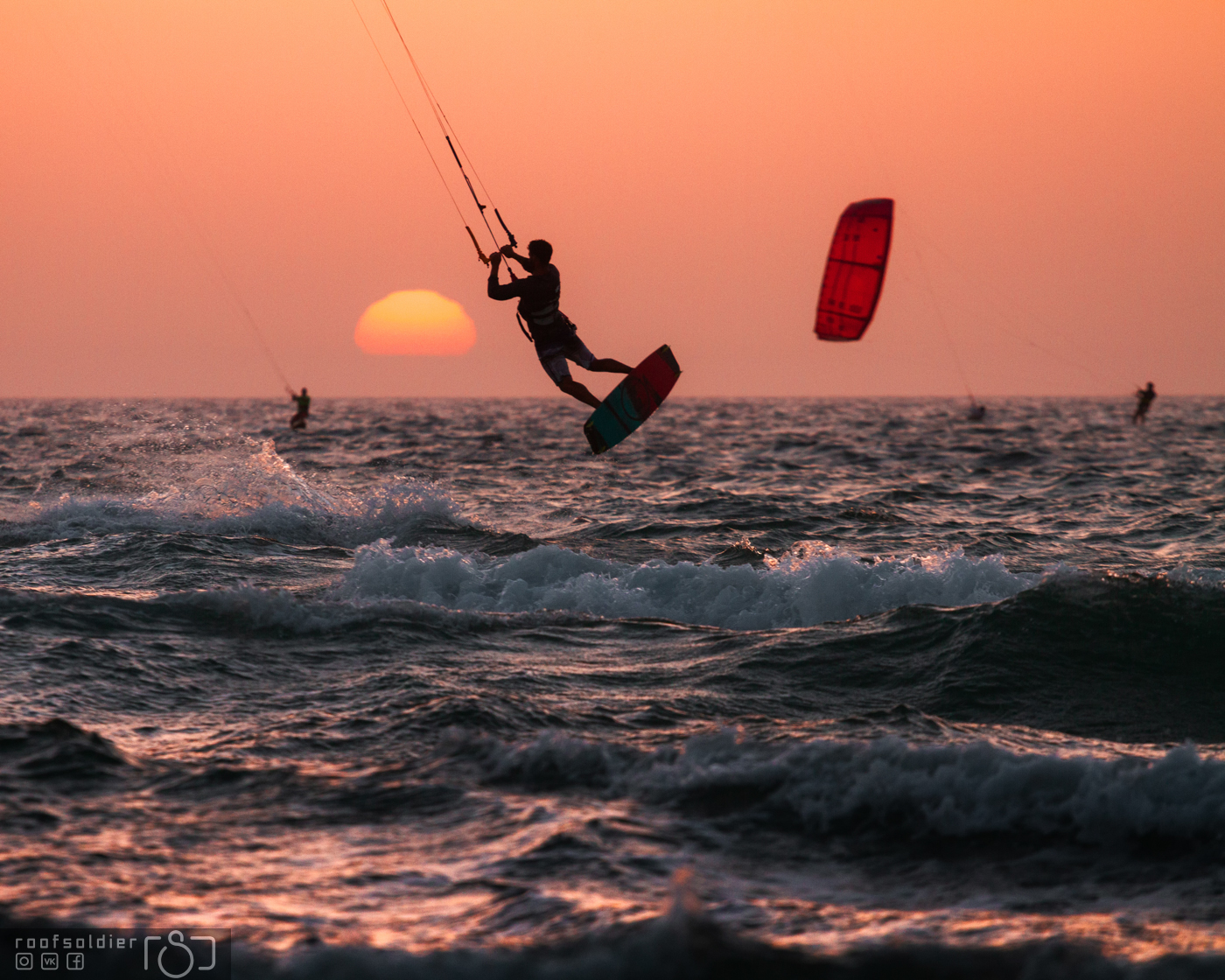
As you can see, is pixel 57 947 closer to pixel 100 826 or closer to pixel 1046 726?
pixel 100 826

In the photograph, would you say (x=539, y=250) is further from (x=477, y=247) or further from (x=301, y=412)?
(x=301, y=412)

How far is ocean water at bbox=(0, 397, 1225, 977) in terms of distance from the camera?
4625 millimetres

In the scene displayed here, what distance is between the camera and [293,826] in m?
5.53

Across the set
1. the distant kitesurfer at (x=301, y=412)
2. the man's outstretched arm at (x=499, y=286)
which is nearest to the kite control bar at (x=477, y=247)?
the man's outstretched arm at (x=499, y=286)

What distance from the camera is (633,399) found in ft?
45.1

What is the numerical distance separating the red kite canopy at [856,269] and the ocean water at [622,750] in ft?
19.4

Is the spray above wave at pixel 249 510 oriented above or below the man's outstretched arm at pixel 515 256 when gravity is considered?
below

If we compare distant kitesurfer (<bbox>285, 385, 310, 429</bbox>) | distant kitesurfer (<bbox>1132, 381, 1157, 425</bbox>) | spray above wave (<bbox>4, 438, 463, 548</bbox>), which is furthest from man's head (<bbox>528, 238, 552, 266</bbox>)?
distant kitesurfer (<bbox>1132, 381, 1157, 425</bbox>)

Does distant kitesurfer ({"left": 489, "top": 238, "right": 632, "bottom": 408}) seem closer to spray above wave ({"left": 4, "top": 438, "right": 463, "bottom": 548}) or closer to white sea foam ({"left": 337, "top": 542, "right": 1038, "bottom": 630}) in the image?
white sea foam ({"left": 337, "top": 542, "right": 1038, "bottom": 630})

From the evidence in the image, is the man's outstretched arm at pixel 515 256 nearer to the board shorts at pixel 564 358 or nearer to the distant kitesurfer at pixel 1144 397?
the board shorts at pixel 564 358

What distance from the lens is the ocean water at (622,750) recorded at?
15.2ft
